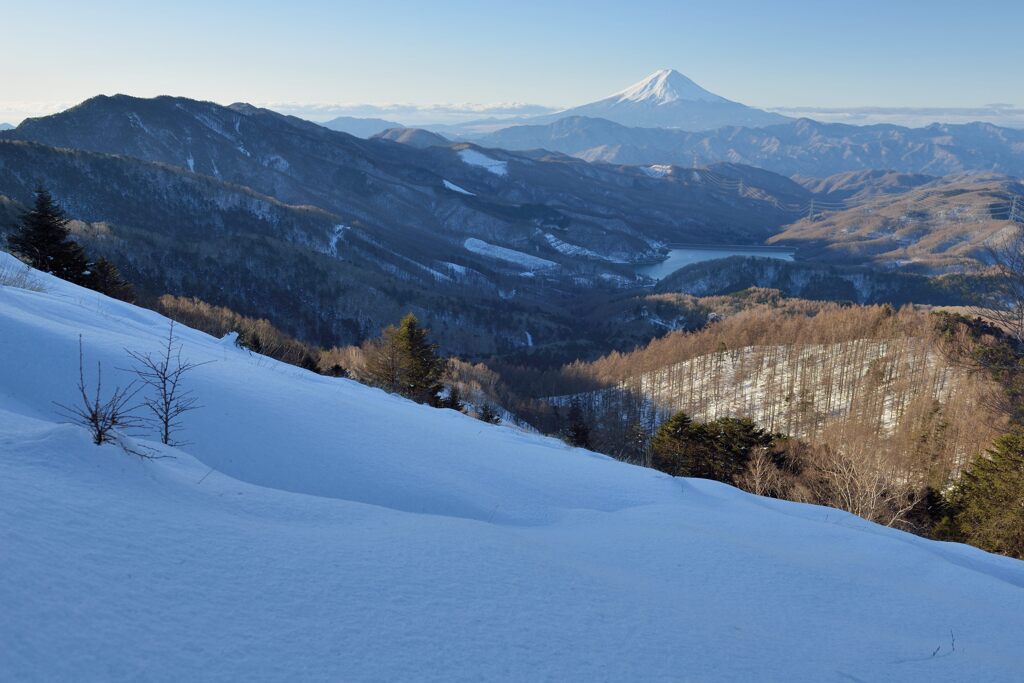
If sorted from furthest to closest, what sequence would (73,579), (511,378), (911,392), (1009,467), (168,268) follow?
(168,268)
(511,378)
(911,392)
(1009,467)
(73,579)

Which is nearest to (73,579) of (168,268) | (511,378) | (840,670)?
(840,670)

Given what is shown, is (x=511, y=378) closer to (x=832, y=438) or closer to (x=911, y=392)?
(x=832, y=438)

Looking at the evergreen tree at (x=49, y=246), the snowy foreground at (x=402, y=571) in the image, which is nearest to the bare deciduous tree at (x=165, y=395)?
the snowy foreground at (x=402, y=571)

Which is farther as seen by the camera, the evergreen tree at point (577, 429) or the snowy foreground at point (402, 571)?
the evergreen tree at point (577, 429)

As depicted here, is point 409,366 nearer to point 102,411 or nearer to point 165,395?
point 102,411

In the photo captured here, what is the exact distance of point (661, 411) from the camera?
286ft

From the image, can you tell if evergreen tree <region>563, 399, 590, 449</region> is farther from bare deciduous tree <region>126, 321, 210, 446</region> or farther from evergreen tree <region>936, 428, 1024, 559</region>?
bare deciduous tree <region>126, 321, 210, 446</region>

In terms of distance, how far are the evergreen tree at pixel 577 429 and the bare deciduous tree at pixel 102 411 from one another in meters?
24.0

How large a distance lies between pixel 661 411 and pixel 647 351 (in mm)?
16205

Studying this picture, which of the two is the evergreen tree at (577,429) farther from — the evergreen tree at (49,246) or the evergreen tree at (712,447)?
the evergreen tree at (49,246)

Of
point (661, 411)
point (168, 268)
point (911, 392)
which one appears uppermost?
point (168, 268)

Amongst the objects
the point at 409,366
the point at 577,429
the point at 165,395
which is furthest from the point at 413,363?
the point at 165,395

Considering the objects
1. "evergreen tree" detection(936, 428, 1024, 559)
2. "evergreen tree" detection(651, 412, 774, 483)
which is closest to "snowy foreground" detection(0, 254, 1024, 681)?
"evergreen tree" detection(936, 428, 1024, 559)

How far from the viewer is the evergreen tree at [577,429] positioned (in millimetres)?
40478
